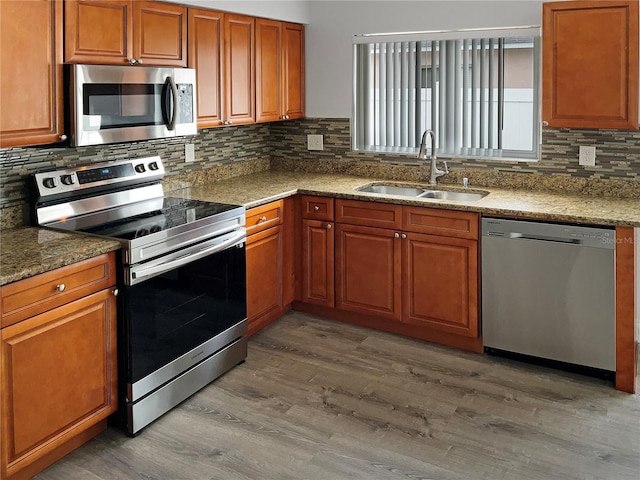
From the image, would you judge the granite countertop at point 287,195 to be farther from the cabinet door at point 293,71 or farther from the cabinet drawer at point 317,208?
the cabinet door at point 293,71

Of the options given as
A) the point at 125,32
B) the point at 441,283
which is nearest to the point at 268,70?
the point at 125,32

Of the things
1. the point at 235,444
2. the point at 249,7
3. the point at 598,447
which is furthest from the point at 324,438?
the point at 249,7

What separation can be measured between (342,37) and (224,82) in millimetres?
1063

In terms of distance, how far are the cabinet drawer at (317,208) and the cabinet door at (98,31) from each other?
55.4 inches

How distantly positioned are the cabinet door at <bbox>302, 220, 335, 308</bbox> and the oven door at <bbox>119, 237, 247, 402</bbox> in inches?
28.6

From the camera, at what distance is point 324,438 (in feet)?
9.00

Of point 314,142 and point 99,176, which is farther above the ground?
point 314,142

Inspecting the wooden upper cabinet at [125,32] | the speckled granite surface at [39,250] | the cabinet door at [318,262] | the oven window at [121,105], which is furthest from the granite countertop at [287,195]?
the wooden upper cabinet at [125,32]

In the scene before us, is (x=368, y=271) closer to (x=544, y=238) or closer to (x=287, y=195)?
(x=287, y=195)

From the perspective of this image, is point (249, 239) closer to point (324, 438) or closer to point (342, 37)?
point (324, 438)

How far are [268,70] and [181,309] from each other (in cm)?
189

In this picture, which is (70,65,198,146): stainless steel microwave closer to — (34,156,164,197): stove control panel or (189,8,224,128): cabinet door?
(189,8,224,128): cabinet door

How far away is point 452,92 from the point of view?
414 centimetres

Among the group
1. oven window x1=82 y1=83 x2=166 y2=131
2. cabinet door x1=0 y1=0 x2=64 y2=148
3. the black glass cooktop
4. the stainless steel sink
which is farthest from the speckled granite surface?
the stainless steel sink
